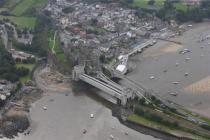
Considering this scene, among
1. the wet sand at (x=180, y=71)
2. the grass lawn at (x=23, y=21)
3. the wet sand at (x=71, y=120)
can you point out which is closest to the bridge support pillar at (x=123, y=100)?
the wet sand at (x=71, y=120)

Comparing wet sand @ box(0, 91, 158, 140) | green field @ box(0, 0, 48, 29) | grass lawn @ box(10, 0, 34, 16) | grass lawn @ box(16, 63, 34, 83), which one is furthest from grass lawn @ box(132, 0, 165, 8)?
wet sand @ box(0, 91, 158, 140)

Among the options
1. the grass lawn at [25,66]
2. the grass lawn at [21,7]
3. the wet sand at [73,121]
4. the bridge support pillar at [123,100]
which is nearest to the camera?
the wet sand at [73,121]

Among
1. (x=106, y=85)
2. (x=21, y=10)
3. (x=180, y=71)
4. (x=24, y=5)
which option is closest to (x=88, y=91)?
(x=106, y=85)

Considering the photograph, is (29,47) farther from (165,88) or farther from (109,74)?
(165,88)

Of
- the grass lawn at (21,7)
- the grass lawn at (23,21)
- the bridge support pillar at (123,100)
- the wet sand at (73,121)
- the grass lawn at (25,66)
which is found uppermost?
the grass lawn at (21,7)

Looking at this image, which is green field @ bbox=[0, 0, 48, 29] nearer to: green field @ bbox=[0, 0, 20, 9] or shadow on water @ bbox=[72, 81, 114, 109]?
green field @ bbox=[0, 0, 20, 9]

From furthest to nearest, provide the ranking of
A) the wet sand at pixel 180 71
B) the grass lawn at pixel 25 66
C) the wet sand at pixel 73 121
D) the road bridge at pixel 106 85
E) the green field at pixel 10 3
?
the green field at pixel 10 3, the grass lawn at pixel 25 66, the wet sand at pixel 180 71, the road bridge at pixel 106 85, the wet sand at pixel 73 121

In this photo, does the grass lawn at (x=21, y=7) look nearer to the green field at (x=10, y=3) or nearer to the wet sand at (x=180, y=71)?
the green field at (x=10, y=3)
